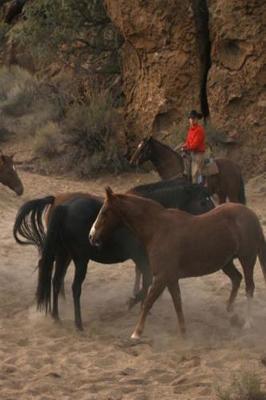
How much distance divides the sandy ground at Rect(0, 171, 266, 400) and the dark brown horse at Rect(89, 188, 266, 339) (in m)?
0.48

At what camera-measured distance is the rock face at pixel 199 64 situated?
59.5ft

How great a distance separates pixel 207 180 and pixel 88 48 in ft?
34.2

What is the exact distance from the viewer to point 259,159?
713 inches

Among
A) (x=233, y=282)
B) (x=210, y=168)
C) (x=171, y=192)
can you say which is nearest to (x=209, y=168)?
(x=210, y=168)

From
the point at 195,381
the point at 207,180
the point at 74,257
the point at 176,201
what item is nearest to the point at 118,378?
the point at 195,381

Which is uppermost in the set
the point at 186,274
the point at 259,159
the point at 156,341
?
the point at 186,274

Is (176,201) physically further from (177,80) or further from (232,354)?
(177,80)

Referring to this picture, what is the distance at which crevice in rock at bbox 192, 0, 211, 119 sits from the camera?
19062mm

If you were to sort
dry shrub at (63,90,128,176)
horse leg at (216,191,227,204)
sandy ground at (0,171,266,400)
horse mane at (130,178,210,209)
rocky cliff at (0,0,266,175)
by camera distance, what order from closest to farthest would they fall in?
1. sandy ground at (0,171,266,400)
2. horse mane at (130,178,210,209)
3. horse leg at (216,191,227,204)
4. rocky cliff at (0,0,266,175)
5. dry shrub at (63,90,128,176)

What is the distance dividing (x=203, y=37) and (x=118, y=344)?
12.9 meters

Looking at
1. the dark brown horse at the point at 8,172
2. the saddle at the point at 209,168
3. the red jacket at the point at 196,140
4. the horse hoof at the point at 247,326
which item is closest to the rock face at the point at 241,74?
the red jacket at the point at 196,140

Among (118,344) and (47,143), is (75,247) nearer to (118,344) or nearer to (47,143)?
(118,344)

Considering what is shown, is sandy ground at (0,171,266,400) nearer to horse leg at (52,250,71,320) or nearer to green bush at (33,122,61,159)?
horse leg at (52,250,71,320)

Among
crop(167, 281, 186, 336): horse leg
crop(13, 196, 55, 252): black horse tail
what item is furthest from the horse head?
crop(13, 196, 55, 252): black horse tail
